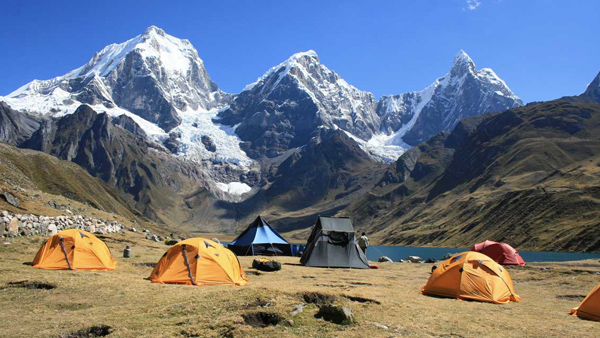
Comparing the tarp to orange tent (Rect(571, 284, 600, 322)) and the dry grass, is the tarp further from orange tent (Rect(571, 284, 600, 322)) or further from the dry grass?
orange tent (Rect(571, 284, 600, 322))

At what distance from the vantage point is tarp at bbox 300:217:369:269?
35188 millimetres

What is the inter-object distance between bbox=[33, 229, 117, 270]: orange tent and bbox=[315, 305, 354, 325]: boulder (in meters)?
16.7

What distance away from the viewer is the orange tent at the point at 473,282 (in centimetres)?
2020

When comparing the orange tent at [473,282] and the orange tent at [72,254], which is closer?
the orange tent at [473,282]

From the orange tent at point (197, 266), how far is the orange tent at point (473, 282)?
390 inches

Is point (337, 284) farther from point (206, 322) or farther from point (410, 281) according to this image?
point (206, 322)

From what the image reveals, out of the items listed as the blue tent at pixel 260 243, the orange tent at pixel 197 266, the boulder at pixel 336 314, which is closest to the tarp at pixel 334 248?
the blue tent at pixel 260 243

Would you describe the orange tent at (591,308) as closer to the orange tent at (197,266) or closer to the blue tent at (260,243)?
the orange tent at (197,266)

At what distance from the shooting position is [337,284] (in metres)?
23.7

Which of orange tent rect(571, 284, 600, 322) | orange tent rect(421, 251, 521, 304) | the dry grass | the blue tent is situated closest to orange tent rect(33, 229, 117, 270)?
the dry grass

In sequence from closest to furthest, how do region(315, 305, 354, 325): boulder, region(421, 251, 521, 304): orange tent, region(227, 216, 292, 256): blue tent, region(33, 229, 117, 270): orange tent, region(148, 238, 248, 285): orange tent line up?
region(315, 305, 354, 325): boulder → region(421, 251, 521, 304): orange tent → region(148, 238, 248, 285): orange tent → region(33, 229, 117, 270): orange tent → region(227, 216, 292, 256): blue tent

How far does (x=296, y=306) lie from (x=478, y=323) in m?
6.21

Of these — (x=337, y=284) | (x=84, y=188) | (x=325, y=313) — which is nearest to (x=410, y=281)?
(x=337, y=284)

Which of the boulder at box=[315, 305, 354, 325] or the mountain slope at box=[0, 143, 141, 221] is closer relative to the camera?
the boulder at box=[315, 305, 354, 325]
